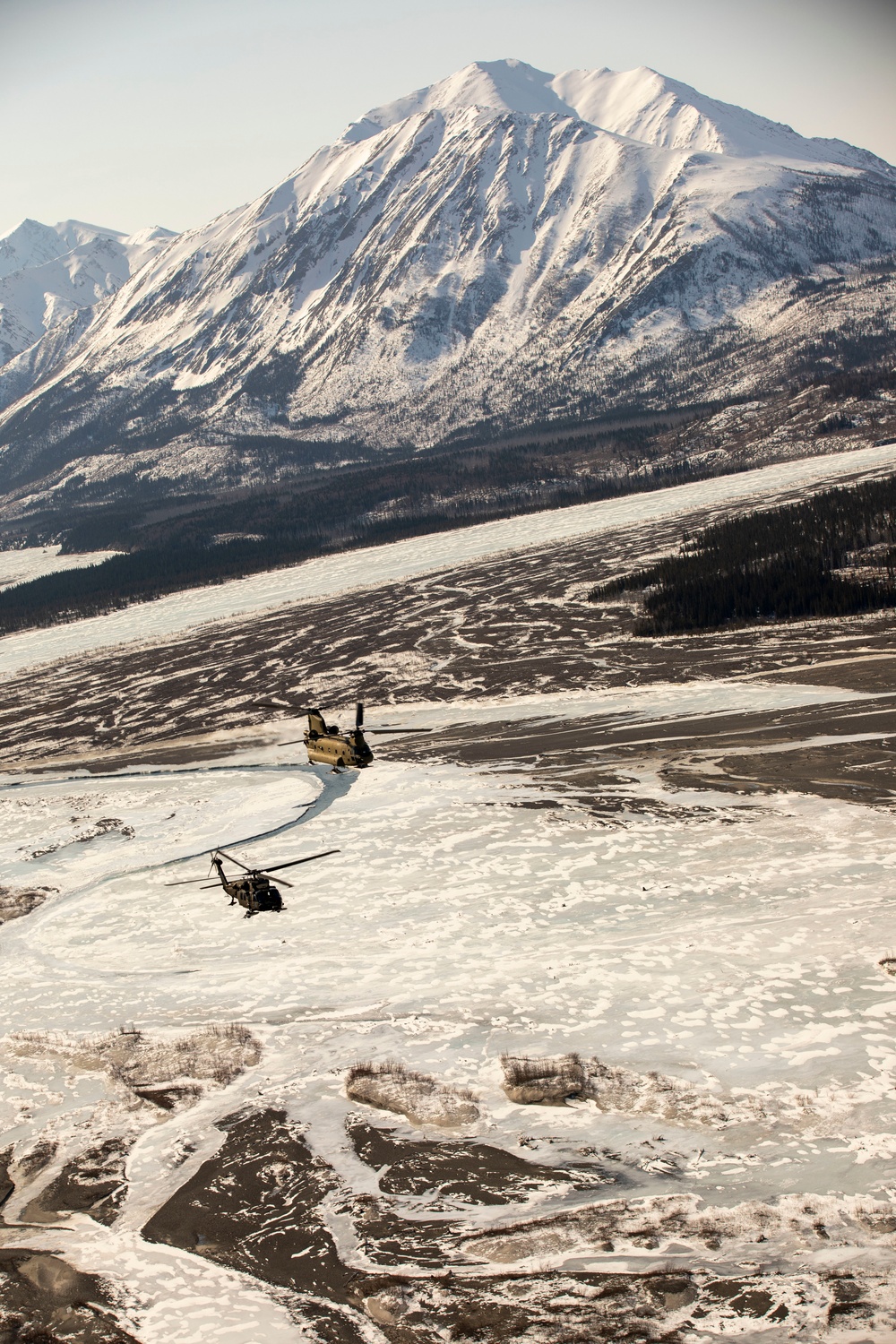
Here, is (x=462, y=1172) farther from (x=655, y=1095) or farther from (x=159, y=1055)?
(x=159, y=1055)

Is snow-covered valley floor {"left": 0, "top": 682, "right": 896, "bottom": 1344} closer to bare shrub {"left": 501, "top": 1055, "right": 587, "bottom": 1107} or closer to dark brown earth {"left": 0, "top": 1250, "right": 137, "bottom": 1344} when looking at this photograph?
bare shrub {"left": 501, "top": 1055, "right": 587, "bottom": 1107}

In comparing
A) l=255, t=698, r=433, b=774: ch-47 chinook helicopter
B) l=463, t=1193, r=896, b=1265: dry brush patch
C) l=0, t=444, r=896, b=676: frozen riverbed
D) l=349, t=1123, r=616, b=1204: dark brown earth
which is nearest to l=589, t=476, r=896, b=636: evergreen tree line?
l=0, t=444, r=896, b=676: frozen riverbed

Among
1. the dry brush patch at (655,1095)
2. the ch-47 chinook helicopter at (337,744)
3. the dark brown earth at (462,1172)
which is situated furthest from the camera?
the ch-47 chinook helicopter at (337,744)

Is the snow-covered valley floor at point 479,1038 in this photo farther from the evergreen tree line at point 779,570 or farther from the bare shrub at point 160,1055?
the evergreen tree line at point 779,570

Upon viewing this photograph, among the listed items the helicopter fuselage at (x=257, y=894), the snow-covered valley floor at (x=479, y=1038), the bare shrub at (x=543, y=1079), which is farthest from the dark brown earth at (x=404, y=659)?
the bare shrub at (x=543, y=1079)

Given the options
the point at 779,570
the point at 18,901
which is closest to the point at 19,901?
the point at 18,901

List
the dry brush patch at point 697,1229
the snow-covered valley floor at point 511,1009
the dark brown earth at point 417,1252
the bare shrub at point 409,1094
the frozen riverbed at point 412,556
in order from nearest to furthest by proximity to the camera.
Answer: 1. the dark brown earth at point 417,1252
2. the dry brush patch at point 697,1229
3. the snow-covered valley floor at point 511,1009
4. the bare shrub at point 409,1094
5. the frozen riverbed at point 412,556
